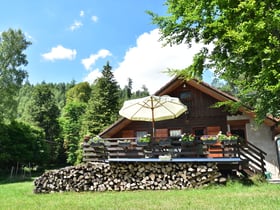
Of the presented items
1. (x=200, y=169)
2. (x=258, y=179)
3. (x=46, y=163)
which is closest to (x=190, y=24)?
(x=200, y=169)

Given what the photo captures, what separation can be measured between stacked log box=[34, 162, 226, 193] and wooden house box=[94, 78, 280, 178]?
415cm

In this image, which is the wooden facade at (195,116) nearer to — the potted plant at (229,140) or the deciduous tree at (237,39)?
the potted plant at (229,140)

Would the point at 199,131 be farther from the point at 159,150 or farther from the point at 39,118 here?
the point at 39,118

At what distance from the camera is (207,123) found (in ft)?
47.5

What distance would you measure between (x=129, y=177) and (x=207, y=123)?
5593mm

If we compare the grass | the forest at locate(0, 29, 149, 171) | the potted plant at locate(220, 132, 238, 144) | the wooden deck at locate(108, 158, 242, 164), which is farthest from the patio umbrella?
the forest at locate(0, 29, 149, 171)

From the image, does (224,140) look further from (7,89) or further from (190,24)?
(7,89)

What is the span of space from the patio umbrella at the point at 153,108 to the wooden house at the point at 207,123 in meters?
2.23

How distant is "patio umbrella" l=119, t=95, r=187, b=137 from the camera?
1113 centimetres

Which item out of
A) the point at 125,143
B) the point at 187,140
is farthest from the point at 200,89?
the point at 125,143

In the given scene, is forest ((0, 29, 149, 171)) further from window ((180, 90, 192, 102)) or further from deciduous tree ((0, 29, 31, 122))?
window ((180, 90, 192, 102))

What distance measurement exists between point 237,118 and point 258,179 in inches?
170

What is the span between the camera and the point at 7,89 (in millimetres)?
23531

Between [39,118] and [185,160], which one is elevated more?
[39,118]
